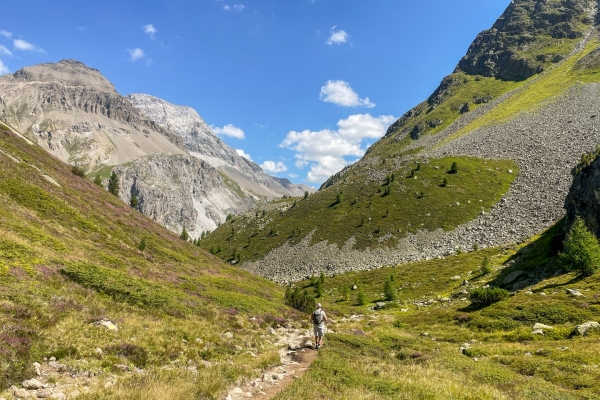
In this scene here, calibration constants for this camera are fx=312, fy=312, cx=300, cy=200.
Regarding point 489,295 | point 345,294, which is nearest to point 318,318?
point 489,295

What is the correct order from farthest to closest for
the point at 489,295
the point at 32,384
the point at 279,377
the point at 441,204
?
the point at 441,204
the point at 489,295
the point at 279,377
the point at 32,384

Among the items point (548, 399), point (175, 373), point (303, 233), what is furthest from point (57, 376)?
point (303, 233)

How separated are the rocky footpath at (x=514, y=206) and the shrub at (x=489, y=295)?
4755cm

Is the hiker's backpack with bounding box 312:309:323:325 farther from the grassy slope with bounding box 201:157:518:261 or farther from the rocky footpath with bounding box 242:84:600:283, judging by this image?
the grassy slope with bounding box 201:157:518:261

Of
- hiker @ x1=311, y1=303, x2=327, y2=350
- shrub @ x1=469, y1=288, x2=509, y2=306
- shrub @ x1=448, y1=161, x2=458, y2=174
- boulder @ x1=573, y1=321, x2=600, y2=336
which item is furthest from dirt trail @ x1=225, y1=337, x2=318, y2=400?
shrub @ x1=448, y1=161, x2=458, y2=174

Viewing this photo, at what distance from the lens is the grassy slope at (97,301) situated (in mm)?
11602

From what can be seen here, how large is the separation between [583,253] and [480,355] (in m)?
22.9

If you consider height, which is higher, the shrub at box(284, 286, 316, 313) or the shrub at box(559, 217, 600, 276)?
the shrub at box(559, 217, 600, 276)

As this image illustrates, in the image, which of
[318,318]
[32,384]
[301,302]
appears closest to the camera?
[32,384]

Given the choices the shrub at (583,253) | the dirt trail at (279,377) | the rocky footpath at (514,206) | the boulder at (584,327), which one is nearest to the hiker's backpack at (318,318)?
the dirt trail at (279,377)

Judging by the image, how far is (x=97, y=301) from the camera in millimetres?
18078

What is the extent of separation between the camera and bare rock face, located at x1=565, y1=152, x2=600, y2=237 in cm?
4031

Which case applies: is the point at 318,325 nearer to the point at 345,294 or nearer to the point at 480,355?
the point at 480,355

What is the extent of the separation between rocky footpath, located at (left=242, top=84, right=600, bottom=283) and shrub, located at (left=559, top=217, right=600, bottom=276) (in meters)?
43.5
